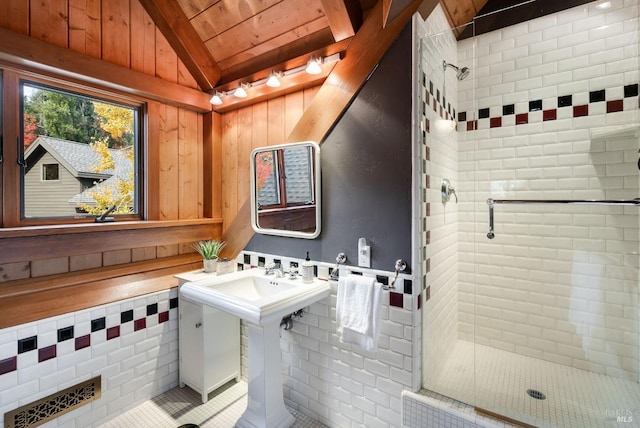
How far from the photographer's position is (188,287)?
1828 millimetres

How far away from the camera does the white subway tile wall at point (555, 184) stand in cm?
184

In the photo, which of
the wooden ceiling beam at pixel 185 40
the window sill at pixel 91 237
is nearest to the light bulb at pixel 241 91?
the wooden ceiling beam at pixel 185 40

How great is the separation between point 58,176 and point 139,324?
1.09m

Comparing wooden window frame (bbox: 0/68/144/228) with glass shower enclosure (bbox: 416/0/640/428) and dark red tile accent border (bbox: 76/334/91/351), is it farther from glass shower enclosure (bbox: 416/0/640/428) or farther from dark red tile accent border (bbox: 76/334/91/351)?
glass shower enclosure (bbox: 416/0/640/428)

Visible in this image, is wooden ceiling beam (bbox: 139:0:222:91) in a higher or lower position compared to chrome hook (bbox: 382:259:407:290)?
higher

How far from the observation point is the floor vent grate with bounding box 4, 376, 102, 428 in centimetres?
160

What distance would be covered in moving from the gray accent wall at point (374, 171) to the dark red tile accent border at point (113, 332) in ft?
4.39

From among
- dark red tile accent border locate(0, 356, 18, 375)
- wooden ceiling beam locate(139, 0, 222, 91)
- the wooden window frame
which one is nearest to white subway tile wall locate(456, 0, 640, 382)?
wooden ceiling beam locate(139, 0, 222, 91)

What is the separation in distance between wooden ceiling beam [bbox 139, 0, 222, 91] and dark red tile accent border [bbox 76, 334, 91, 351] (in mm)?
1986

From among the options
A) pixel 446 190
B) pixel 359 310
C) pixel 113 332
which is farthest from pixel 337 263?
pixel 113 332

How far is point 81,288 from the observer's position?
188 centimetres

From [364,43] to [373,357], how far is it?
1796mm

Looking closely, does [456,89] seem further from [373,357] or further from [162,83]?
[162,83]

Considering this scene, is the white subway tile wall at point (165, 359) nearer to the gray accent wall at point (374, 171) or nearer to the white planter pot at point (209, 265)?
the gray accent wall at point (374, 171)
